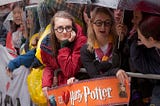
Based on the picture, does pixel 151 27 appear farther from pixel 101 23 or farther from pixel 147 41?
pixel 101 23

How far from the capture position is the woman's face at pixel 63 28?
17.3 ft

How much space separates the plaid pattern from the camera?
19.3 ft

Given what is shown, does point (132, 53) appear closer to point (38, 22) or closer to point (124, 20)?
point (124, 20)

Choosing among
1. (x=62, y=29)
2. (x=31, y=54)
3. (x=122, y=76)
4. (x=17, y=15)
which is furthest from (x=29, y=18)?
(x=122, y=76)

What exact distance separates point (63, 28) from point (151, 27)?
130cm

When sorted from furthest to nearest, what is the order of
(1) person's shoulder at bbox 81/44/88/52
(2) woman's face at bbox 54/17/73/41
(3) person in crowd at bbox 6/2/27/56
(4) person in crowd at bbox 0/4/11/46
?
(4) person in crowd at bbox 0/4/11/46
(3) person in crowd at bbox 6/2/27/56
(2) woman's face at bbox 54/17/73/41
(1) person's shoulder at bbox 81/44/88/52

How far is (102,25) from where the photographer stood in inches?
193

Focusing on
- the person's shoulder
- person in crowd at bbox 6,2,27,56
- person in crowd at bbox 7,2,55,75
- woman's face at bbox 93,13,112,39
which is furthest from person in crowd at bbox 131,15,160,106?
person in crowd at bbox 6,2,27,56

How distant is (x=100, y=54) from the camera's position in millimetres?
4914

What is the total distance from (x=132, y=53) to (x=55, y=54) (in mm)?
1113

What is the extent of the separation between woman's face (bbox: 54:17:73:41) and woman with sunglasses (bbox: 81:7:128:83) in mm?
346

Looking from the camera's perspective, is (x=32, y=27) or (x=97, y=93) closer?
(x=97, y=93)

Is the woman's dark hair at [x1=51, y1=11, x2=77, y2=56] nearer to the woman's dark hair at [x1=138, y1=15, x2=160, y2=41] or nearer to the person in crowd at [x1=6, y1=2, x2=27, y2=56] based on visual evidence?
the woman's dark hair at [x1=138, y1=15, x2=160, y2=41]

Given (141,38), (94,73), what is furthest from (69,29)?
(141,38)
